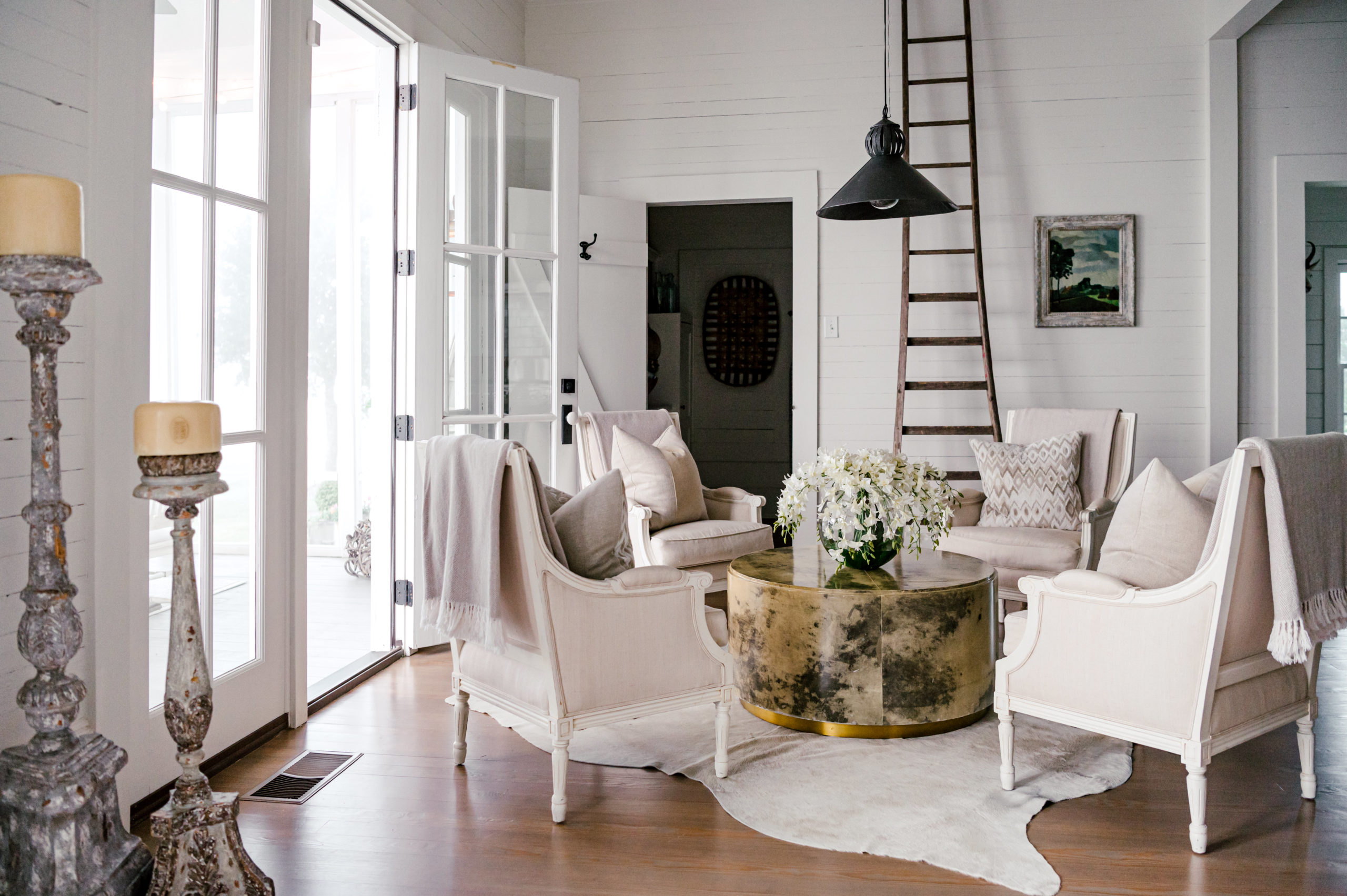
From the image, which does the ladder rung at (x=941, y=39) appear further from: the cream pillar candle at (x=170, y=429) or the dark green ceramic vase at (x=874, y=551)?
the cream pillar candle at (x=170, y=429)

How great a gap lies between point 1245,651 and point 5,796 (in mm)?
2677

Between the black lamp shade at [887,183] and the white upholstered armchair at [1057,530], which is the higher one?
the black lamp shade at [887,183]

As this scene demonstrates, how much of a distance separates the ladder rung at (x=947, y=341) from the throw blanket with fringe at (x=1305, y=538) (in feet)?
8.43

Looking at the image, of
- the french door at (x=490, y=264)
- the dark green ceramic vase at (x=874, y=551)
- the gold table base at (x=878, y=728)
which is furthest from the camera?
the french door at (x=490, y=264)

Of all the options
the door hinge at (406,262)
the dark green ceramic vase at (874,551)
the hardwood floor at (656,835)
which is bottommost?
the hardwood floor at (656,835)

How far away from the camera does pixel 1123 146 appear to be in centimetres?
517

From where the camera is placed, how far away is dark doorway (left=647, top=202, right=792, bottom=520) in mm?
7758

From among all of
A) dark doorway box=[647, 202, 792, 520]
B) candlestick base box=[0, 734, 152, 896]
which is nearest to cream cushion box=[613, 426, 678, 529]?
candlestick base box=[0, 734, 152, 896]

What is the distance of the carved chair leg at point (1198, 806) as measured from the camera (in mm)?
2281

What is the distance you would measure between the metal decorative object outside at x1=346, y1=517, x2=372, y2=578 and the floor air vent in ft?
9.64

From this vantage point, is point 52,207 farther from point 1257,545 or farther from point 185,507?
point 1257,545

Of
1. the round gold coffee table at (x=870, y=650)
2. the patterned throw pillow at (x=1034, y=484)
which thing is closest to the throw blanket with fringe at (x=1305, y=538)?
the round gold coffee table at (x=870, y=650)

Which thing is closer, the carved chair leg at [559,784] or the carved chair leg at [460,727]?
the carved chair leg at [559,784]

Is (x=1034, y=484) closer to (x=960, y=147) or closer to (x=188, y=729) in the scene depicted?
(x=960, y=147)
